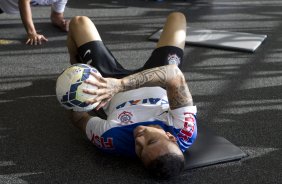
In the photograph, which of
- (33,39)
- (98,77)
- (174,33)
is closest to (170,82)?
(98,77)

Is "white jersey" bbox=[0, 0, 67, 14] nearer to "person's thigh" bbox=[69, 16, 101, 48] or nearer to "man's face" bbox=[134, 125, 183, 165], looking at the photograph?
"person's thigh" bbox=[69, 16, 101, 48]

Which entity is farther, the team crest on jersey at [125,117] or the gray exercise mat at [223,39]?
the gray exercise mat at [223,39]

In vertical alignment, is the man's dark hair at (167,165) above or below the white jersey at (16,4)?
above

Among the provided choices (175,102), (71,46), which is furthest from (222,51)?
(175,102)

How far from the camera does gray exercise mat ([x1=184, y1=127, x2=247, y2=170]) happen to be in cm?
189

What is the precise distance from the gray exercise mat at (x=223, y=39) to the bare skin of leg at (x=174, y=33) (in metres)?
0.76

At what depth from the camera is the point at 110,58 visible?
2.26 meters

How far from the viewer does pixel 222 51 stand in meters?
3.08

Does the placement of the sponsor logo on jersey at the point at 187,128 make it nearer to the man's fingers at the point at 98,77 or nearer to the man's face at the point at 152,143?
the man's face at the point at 152,143

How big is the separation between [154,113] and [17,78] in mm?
1137

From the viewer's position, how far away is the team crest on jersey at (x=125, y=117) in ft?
6.11

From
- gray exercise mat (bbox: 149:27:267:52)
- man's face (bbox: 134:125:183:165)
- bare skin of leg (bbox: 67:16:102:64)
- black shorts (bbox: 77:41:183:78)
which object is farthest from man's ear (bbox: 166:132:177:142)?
gray exercise mat (bbox: 149:27:267:52)

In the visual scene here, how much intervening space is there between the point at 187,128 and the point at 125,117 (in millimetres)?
273

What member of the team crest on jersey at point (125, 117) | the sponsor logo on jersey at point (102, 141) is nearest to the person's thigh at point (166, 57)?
the team crest on jersey at point (125, 117)
